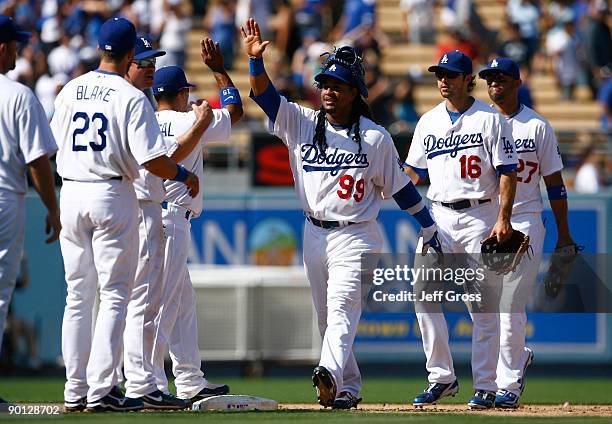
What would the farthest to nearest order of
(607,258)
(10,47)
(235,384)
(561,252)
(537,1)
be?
(537,1)
(607,258)
(235,384)
(561,252)
(10,47)

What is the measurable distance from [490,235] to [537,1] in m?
13.3

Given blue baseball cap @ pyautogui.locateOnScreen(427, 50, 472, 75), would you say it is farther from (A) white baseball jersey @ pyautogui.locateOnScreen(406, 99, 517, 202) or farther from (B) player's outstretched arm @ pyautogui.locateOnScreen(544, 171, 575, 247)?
(B) player's outstretched arm @ pyautogui.locateOnScreen(544, 171, 575, 247)

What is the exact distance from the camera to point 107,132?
26.8 feet

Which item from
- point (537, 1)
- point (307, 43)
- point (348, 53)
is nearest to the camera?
point (348, 53)

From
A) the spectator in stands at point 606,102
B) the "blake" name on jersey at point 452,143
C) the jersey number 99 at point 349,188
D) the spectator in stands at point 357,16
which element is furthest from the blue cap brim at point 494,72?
the spectator in stands at point 357,16

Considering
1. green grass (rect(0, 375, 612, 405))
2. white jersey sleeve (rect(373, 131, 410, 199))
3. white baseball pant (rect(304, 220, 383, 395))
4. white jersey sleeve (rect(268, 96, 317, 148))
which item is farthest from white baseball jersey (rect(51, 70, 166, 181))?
green grass (rect(0, 375, 612, 405))

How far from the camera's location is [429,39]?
71.2 feet

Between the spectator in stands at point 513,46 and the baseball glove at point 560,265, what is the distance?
1024 cm

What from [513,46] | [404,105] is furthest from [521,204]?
[513,46]

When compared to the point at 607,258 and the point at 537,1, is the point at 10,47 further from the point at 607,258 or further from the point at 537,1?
the point at 537,1

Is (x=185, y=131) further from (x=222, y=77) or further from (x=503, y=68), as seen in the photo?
(x=503, y=68)

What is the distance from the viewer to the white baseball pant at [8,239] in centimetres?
793

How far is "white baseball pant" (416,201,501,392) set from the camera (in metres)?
9.55

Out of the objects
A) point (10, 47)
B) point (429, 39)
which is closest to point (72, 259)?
point (10, 47)
